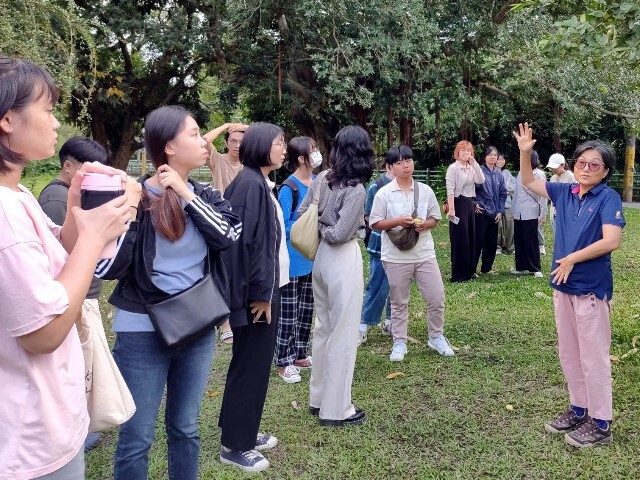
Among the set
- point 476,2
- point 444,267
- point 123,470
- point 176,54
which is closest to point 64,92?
point 123,470

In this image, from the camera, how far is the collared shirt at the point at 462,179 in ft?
25.6

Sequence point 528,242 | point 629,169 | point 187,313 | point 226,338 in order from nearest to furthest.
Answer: point 187,313 → point 226,338 → point 528,242 → point 629,169

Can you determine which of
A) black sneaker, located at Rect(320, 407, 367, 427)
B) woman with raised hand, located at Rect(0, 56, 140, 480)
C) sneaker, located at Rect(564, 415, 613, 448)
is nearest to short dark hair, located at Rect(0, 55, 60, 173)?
woman with raised hand, located at Rect(0, 56, 140, 480)

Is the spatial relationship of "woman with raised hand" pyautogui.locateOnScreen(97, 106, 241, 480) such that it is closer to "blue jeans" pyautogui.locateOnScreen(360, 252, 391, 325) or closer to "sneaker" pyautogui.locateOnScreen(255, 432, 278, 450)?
"sneaker" pyautogui.locateOnScreen(255, 432, 278, 450)

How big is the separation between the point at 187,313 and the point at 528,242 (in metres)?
6.71

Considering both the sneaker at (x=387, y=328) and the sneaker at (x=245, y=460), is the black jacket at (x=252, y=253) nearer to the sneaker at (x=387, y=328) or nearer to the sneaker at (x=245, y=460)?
the sneaker at (x=245, y=460)

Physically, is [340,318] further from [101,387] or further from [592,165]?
[101,387]

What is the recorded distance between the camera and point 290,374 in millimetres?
4660

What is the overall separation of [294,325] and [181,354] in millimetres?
2398

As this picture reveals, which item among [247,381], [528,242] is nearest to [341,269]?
[247,381]

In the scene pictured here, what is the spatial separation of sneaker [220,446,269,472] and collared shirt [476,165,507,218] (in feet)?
19.2

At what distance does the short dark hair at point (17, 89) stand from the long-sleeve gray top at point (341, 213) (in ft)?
7.65

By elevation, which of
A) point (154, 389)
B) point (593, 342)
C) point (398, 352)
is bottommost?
point (398, 352)

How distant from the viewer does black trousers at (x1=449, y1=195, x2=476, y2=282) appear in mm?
7820
